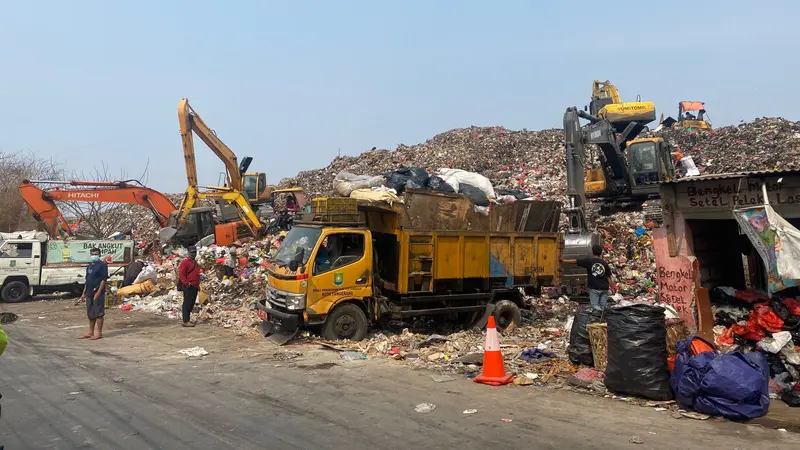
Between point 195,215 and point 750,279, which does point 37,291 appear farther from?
point 750,279

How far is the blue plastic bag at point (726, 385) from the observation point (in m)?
5.02

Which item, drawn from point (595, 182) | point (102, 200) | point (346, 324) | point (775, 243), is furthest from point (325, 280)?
point (595, 182)

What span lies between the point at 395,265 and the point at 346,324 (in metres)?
1.29

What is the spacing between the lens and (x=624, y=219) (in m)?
16.6

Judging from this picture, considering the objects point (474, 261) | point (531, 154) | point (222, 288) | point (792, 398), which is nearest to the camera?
point (792, 398)

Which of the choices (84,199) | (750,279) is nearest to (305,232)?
(750,279)

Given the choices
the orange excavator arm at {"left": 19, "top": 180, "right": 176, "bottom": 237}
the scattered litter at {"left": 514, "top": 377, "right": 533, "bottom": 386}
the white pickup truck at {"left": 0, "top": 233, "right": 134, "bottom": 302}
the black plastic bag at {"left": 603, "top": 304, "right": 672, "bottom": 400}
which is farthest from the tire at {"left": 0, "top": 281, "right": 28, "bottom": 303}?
the black plastic bag at {"left": 603, "top": 304, "right": 672, "bottom": 400}

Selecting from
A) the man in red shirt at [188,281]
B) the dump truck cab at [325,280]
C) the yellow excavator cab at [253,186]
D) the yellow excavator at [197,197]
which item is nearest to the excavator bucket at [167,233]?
the yellow excavator at [197,197]

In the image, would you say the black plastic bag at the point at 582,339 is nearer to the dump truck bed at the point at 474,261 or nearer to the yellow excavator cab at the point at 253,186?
the dump truck bed at the point at 474,261

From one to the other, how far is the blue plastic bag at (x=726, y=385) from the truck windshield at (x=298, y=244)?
5.65 meters

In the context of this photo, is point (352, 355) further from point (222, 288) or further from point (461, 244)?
point (222, 288)

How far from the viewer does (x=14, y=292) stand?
1559cm

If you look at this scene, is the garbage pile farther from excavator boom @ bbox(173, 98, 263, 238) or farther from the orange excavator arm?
the orange excavator arm

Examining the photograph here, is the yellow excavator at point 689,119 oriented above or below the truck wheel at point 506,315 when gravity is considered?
above
